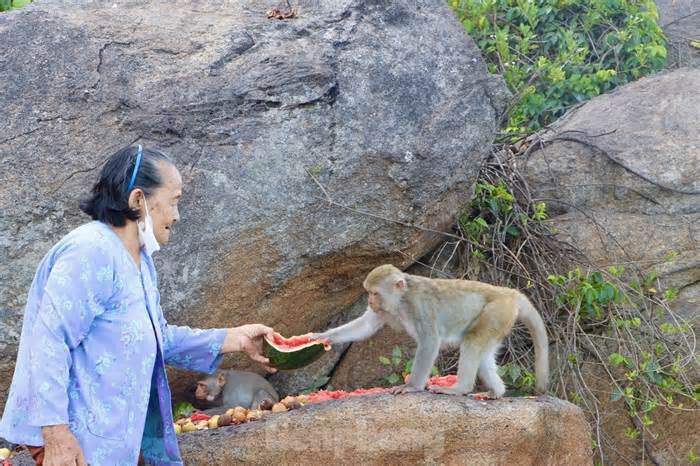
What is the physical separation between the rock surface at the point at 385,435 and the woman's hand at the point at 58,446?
4.63ft

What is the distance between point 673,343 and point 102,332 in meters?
4.60

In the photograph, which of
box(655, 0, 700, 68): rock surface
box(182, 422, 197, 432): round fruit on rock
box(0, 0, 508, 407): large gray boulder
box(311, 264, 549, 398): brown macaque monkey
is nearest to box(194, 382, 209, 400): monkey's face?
box(0, 0, 508, 407): large gray boulder

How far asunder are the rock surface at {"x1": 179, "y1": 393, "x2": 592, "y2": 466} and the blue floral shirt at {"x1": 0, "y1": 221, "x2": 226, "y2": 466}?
3.75 feet

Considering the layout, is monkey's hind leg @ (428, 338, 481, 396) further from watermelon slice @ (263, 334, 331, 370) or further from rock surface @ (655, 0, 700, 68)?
rock surface @ (655, 0, 700, 68)

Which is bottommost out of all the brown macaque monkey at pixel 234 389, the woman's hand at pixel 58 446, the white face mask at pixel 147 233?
the brown macaque monkey at pixel 234 389

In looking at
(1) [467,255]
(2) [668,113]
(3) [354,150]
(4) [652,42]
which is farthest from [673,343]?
(4) [652,42]

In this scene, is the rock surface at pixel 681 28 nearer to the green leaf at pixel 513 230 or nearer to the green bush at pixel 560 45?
the green bush at pixel 560 45

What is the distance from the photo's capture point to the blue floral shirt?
371 centimetres

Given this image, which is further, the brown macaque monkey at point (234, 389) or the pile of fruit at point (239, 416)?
the brown macaque monkey at point (234, 389)

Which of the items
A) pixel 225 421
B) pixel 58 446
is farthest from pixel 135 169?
pixel 225 421

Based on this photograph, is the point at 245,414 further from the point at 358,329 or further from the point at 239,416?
the point at 358,329

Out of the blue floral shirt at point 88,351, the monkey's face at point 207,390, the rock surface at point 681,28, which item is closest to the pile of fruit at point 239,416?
the monkey's face at point 207,390

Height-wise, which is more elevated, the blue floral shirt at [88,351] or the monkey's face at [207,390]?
the blue floral shirt at [88,351]

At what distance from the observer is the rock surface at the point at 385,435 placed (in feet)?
16.8
